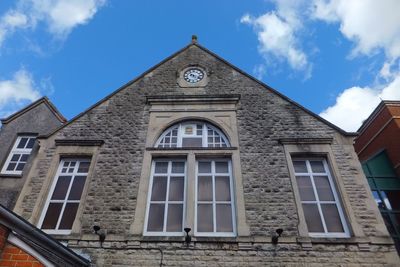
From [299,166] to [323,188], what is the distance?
34.7 inches

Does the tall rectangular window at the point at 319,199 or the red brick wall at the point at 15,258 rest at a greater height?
the tall rectangular window at the point at 319,199

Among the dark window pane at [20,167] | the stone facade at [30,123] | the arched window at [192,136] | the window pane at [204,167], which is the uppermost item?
the stone facade at [30,123]

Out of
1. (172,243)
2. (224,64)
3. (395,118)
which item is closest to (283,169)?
(172,243)

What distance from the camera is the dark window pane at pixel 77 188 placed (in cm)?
787

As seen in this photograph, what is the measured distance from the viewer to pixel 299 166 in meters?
8.36

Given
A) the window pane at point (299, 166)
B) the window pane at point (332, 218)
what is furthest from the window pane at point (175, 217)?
the window pane at point (332, 218)

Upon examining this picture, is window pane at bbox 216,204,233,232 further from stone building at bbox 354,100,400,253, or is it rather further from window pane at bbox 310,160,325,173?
stone building at bbox 354,100,400,253

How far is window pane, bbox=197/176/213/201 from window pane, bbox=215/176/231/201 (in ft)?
0.56

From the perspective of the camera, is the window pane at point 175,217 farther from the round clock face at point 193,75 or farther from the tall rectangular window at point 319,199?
the round clock face at point 193,75

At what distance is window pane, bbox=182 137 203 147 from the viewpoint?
8930mm

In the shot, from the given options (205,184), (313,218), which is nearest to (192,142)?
(205,184)

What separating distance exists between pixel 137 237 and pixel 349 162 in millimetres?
6042

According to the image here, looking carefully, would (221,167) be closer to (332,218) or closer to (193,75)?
(332,218)

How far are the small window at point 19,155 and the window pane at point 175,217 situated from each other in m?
5.21
